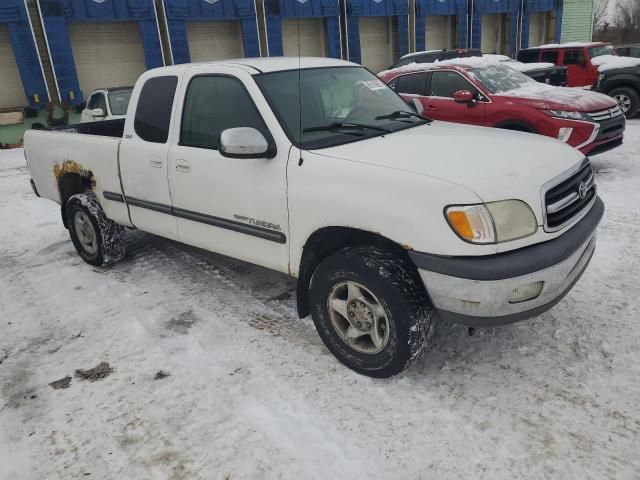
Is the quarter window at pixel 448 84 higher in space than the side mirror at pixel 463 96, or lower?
higher

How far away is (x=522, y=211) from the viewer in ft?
8.57

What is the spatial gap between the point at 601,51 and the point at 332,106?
12.9m

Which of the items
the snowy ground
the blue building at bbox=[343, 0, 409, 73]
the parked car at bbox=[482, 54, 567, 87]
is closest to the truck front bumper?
the snowy ground

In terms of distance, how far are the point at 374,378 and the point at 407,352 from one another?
1.24 ft

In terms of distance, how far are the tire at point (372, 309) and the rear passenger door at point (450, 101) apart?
539 centimetres

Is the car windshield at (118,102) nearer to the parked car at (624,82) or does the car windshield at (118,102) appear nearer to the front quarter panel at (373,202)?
the front quarter panel at (373,202)

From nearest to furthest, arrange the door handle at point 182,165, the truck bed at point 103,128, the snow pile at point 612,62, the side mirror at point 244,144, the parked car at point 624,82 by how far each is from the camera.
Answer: the side mirror at point 244,144 → the door handle at point 182,165 → the truck bed at point 103,128 → the parked car at point 624,82 → the snow pile at point 612,62

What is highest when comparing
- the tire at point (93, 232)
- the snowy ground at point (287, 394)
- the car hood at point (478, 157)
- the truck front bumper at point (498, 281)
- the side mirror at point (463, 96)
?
the car hood at point (478, 157)

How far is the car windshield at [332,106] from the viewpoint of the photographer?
3311mm

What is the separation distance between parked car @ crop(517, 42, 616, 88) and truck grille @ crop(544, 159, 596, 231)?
11.6m

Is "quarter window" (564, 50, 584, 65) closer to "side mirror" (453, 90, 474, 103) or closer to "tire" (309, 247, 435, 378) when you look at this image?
"side mirror" (453, 90, 474, 103)

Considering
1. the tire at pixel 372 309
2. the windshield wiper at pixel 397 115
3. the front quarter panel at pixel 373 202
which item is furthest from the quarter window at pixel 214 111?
the tire at pixel 372 309

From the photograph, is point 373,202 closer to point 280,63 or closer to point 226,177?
point 226,177

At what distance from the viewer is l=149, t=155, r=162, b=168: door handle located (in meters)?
4.00
